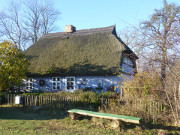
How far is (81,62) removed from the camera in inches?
677

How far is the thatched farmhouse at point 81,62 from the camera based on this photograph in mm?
15867

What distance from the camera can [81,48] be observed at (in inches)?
756

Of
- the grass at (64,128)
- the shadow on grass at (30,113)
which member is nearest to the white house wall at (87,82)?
the shadow on grass at (30,113)

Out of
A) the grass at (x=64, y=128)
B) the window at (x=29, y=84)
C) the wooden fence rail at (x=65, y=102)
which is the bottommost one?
the grass at (x=64, y=128)

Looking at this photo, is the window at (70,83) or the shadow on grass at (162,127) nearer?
the shadow on grass at (162,127)

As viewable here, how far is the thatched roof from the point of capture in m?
16.1

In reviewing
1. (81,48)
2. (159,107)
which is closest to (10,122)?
(159,107)

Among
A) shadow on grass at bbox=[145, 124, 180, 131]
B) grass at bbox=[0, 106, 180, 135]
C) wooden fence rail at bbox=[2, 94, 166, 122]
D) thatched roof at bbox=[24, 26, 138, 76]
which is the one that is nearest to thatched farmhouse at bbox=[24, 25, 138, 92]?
thatched roof at bbox=[24, 26, 138, 76]

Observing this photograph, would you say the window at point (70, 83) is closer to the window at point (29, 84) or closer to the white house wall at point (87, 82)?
the white house wall at point (87, 82)

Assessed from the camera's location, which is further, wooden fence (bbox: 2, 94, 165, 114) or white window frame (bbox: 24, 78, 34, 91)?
white window frame (bbox: 24, 78, 34, 91)

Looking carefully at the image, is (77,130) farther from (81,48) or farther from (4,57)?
(81,48)

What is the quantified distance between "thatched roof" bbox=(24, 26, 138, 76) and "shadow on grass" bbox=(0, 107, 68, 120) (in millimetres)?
6898

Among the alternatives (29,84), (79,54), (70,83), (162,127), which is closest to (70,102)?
(162,127)

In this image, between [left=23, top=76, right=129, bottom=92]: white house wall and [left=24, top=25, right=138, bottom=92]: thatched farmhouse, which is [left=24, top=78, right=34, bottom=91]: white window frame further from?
[left=23, top=76, right=129, bottom=92]: white house wall
